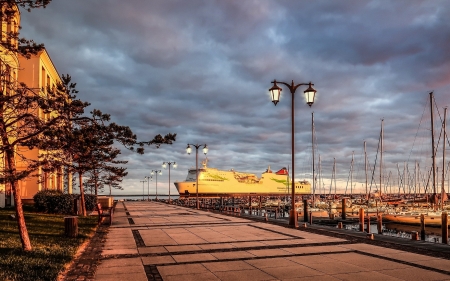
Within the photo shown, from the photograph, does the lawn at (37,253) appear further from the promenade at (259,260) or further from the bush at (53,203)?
the bush at (53,203)

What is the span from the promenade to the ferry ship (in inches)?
3351

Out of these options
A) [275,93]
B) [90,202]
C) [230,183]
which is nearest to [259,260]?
[275,93]

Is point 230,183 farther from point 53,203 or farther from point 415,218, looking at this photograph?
point 53,203

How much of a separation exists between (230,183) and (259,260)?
96.3m

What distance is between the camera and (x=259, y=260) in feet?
32.7

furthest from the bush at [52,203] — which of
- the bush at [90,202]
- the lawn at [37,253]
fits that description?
the lawn at [37,253]

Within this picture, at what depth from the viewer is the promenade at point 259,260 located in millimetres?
8273

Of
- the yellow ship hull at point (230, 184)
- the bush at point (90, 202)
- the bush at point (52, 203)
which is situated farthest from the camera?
the yellow ship hull at point (230, 184)

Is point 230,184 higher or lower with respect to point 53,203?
lower

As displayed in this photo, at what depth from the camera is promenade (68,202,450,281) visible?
8273 mm

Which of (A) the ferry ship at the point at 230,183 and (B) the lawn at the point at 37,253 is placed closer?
(B) the lawn at the point at 37,253

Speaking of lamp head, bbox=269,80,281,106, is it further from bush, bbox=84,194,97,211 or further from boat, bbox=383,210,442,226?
boat, bbox=383,210,442,226

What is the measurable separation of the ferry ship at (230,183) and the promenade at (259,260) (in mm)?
85123

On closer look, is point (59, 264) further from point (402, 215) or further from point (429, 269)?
point (402, 215)
